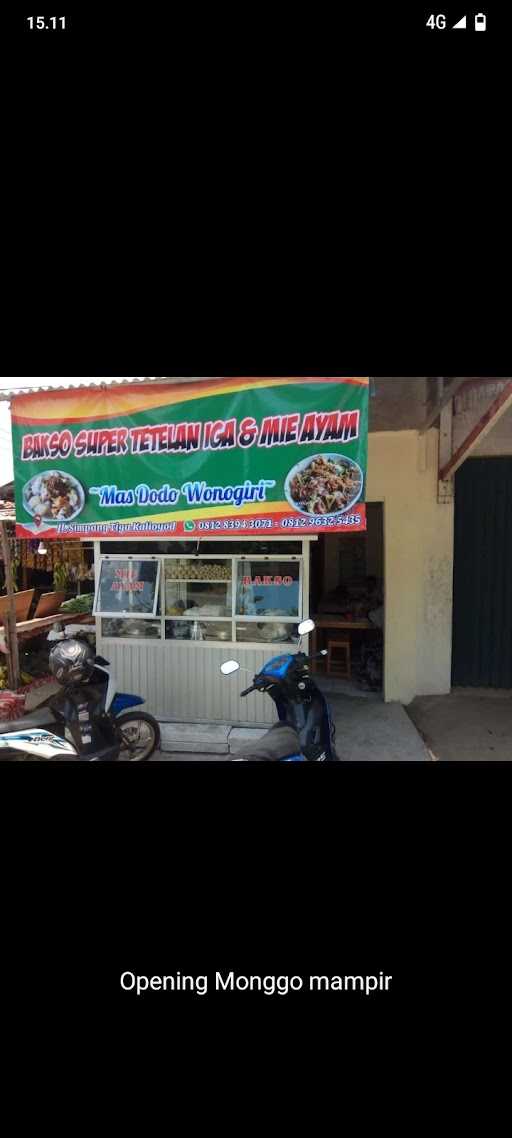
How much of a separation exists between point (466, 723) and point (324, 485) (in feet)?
8.76

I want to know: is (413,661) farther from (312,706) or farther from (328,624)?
(312,706)

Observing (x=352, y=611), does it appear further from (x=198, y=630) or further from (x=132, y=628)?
(x=132, y=628)

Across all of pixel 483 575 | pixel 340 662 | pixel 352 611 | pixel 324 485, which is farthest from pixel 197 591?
pixel 483 575

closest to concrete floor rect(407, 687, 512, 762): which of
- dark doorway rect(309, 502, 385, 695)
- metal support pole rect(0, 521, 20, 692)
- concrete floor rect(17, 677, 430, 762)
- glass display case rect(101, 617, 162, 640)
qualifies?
concrete floor rect(17, 677, 430, 762)

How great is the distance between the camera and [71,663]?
4.06 meters

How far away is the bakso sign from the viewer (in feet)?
13.5

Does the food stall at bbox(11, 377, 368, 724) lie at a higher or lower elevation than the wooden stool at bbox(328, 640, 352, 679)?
higher

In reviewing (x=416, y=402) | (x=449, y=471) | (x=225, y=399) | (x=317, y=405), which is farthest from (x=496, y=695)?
(x=225, y=399)

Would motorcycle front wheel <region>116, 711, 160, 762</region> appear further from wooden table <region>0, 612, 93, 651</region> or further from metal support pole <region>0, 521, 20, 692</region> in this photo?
wooden table <region>0, 612, 93, 651</region>

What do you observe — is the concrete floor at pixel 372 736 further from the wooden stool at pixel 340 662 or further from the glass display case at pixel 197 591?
the glass display case at pixel 197 591

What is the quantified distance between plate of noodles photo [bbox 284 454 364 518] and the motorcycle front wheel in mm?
2055

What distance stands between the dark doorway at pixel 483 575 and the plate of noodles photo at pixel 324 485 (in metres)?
2.30

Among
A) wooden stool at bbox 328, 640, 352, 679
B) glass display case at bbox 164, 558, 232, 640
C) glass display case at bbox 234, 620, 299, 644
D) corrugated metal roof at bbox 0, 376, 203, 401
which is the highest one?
corrugated metal roof at bbox 0, 376, 203, 401

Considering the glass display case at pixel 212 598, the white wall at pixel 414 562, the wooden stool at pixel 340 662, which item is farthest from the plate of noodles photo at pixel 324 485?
the wooden stool at pixel 340 662
